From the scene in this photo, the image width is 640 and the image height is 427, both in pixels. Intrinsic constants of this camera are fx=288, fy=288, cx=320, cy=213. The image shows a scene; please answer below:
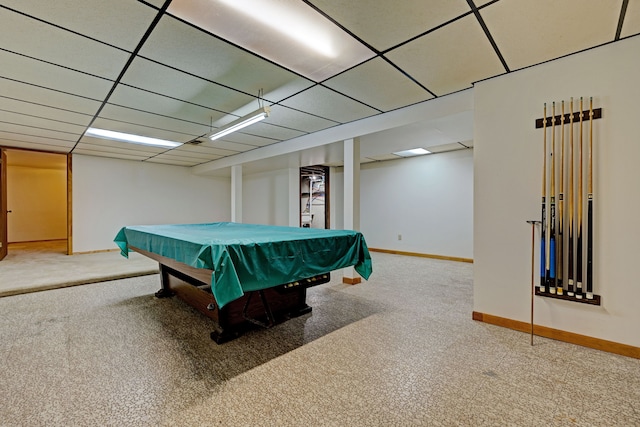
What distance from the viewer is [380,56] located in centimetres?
232

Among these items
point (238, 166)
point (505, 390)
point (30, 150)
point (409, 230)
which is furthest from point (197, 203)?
point (505, 390)

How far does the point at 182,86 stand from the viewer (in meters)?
2.81

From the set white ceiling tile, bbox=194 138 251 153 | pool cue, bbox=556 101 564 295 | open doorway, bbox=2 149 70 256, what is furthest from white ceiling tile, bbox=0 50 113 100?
open doorway, bbox=2 149 70 256

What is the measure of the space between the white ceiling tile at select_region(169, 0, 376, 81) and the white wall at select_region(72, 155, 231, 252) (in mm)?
6260

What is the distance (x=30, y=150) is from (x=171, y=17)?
5969 millimetres

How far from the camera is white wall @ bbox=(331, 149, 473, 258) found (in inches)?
225

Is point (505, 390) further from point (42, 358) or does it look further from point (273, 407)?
point (42, 358)

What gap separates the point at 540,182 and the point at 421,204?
3.89 meters

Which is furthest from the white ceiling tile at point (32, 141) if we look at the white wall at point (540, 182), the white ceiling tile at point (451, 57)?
the white wall at point (540, 182)

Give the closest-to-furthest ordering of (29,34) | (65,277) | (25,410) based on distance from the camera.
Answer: (25,410) < (29,34) < (65,277)

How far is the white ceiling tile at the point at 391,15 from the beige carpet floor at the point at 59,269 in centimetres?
449

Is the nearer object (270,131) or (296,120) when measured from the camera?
(296,120)

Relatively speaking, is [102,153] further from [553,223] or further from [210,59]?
[553,223]

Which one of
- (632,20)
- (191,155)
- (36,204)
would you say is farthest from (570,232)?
(36,204)
